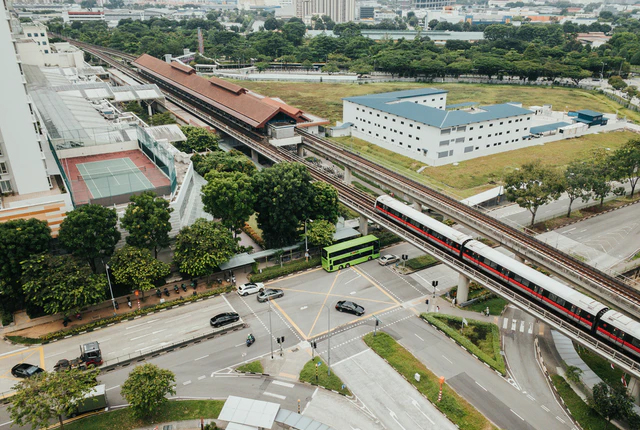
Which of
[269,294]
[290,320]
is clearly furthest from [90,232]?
[290,320]

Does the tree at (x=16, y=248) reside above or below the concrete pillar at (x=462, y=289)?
above

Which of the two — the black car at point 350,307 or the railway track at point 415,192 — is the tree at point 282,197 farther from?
the black car at point 350,307

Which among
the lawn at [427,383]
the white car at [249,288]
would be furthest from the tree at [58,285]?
the lawn at [427,383]

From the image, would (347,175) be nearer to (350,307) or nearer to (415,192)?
(415,192)

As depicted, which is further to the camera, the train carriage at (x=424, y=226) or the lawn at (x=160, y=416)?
the train carriage at (x=424, y=226)

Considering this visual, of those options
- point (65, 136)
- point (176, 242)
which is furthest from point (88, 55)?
point (176, 242)

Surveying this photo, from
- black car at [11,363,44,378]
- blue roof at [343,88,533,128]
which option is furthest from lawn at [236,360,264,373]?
blue roof at [343,88,533,128]
